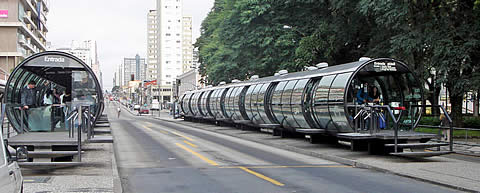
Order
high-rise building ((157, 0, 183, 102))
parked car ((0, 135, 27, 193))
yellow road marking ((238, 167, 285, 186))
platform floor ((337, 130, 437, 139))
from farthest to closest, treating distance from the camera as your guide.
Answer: high-rise building ((157, 0, 183, 102)) < platform floor ((337, 130, 437, 139)) < yellow road marking ((238, 167, 285, 186)) < parked car ((0, 135, 27, 193))

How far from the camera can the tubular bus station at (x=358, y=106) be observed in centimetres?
1578

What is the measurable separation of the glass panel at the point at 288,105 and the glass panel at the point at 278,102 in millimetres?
354

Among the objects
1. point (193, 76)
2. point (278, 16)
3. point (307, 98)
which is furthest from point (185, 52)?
point (307, 98)

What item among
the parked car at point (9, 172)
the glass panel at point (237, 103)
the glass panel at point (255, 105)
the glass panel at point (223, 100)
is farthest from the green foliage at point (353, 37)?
the parked car at point (9, 172)

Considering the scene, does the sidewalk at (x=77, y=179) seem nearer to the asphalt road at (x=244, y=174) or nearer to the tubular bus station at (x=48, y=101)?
the asphalt road at (x=244, y=174)

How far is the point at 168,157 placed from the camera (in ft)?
52.7

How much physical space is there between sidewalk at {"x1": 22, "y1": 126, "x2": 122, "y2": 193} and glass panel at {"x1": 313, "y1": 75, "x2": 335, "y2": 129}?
768cm

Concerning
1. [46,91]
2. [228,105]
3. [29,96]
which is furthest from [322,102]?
[228,105]

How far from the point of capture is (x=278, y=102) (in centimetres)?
2333

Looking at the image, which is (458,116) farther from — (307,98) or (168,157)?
(168,157)

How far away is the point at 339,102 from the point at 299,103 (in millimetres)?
3620

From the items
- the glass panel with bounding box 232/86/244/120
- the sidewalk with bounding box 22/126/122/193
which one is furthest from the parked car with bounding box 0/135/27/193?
the glass panel with bounding box 232/86/244/120

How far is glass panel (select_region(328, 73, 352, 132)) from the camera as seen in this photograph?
55.1 ft

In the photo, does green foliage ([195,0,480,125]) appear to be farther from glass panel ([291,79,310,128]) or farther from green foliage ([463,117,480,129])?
glass panel ([291,79,310,128])
